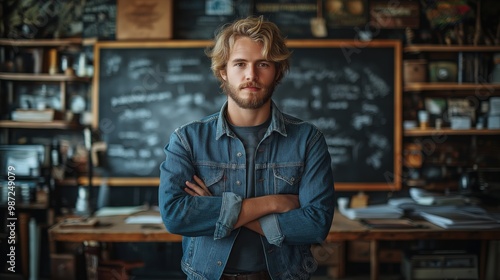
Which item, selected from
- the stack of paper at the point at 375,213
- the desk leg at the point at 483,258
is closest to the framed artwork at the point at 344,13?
the stack of paper at the point at 375,213

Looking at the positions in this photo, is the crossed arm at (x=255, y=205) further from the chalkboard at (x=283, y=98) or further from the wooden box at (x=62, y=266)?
the chalkboard at (x=283, y=98)

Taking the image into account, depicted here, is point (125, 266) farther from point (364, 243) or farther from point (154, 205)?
point (364, 243)

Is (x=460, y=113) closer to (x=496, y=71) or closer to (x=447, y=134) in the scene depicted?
(x=447, y=134)

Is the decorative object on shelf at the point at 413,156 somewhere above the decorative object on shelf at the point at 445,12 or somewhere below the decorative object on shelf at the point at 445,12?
below

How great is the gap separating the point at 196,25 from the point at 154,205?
157cm

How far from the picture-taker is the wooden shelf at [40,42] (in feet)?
12.7

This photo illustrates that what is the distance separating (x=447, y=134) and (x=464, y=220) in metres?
1.27

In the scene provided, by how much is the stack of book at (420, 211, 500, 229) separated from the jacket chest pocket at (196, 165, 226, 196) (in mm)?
1785

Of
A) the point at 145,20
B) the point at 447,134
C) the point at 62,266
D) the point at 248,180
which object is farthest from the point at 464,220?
the point at 145,20

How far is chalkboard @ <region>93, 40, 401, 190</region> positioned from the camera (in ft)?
13.0

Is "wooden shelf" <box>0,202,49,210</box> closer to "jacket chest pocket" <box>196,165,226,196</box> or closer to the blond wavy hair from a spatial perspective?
"jacket chest pocket" <box>196,165,226,196</box>

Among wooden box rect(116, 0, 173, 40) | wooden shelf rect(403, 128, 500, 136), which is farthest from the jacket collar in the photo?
wooden shelf rect(403, 128, 500, 136)

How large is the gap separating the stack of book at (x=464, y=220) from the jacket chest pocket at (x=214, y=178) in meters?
1.79

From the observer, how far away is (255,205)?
164 centimetres
